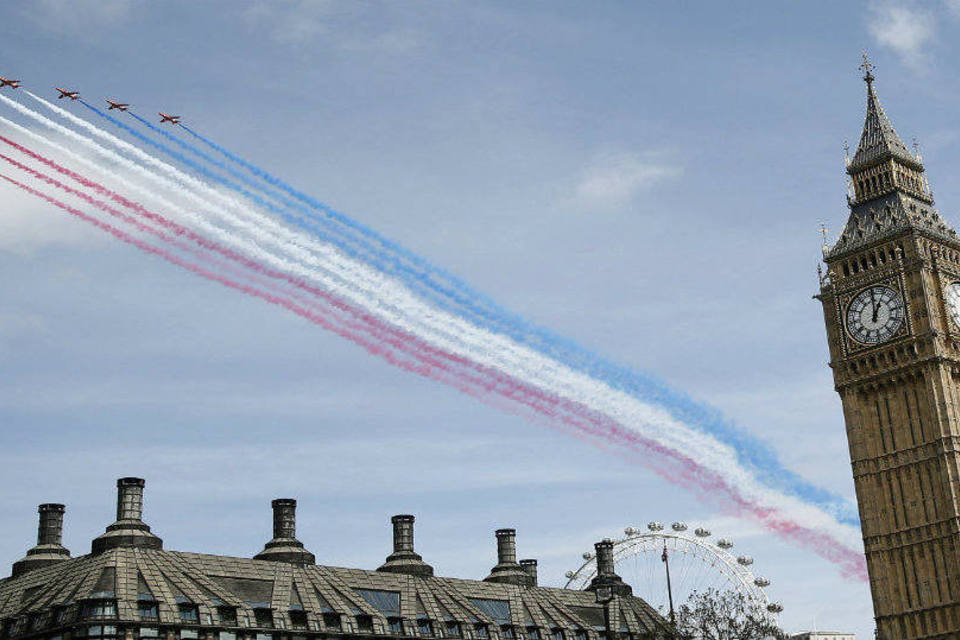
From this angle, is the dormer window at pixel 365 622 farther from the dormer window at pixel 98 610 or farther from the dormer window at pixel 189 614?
the dormer window at pixel 98 610

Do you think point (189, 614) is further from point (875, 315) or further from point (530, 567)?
point (875, 315)

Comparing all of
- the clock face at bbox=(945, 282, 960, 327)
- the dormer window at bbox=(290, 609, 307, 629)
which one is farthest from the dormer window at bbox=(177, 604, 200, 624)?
the clock face at bbox=(945, 282, 960, 327)

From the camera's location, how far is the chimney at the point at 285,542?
477 ft

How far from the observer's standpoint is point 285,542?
147m

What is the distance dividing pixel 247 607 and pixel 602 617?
179ft

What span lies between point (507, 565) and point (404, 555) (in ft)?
61.1

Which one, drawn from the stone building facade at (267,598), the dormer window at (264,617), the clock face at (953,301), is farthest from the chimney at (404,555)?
the clock face at (953,301)

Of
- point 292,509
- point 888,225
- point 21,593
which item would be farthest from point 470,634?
point 888,225

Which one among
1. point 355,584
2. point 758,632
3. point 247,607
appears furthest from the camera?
point 355,584

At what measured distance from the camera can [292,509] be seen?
151000mm

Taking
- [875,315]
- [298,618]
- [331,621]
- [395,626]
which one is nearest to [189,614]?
[298,618]

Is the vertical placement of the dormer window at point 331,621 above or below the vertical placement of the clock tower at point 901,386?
below

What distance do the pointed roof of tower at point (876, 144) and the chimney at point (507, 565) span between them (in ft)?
226

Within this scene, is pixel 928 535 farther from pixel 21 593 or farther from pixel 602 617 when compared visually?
pixel 21 593
